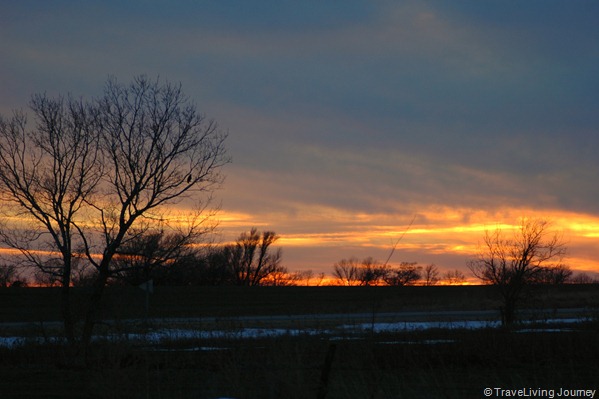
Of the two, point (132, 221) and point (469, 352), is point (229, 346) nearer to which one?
point (132, 221)

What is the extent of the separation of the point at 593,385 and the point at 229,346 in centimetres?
1288

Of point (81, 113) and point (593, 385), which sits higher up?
point (81, 113)

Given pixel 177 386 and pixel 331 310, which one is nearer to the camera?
pixel 177 386

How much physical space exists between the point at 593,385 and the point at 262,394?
699 centimetres

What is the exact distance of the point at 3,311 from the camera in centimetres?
5628

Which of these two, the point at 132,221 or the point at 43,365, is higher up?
the point at 132,221

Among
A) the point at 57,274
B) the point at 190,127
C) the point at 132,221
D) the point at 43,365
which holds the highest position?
the point at 190,127

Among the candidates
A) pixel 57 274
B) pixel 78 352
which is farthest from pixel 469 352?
pixel 57 274

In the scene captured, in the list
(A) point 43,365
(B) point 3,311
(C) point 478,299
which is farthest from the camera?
(C) point 478,299

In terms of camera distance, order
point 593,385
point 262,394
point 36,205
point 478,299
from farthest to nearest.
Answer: point 478,299 < point 36,205 < point 593,385 < point 262,394

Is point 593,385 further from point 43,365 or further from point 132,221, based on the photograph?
point 132,221

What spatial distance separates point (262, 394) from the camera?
1302 centimetres

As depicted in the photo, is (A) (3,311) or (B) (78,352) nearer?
(B) (78,352)

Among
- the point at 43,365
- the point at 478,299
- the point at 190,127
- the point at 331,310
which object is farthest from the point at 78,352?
the point at 478,299
